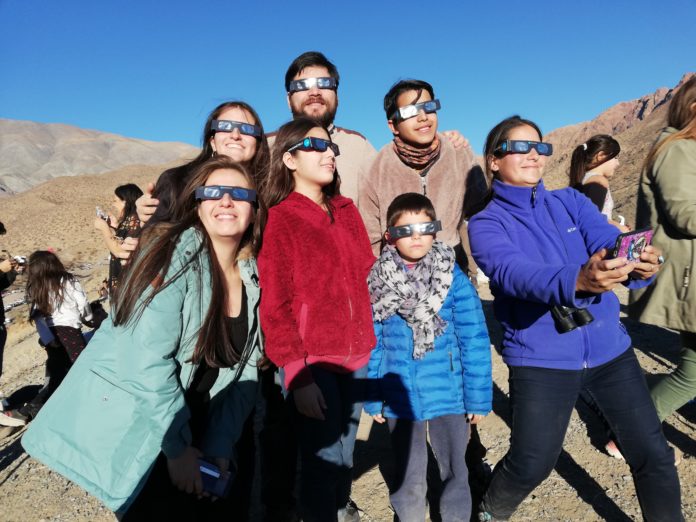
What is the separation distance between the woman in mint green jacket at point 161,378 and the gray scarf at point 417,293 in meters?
0.84

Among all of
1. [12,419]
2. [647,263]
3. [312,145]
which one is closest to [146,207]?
[312,145]

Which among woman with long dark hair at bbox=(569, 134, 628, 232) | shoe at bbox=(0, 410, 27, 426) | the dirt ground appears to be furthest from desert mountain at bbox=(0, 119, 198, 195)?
woman with long dark hair at bbox=(569, 134, 628, 232)

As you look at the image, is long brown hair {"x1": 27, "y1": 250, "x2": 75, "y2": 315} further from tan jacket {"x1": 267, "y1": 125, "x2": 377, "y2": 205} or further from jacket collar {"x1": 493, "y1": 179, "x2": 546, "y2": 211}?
jacket collar {"x1": 493, "y1": 179, "x2": 546, "y2": 211}

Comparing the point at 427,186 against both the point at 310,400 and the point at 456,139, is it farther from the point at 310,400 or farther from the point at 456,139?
the point at 310,400

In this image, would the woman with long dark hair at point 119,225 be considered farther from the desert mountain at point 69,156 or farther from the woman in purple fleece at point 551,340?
the desert mountain at point 69,156

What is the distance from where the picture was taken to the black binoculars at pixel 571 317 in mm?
2096

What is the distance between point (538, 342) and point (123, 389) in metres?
2.04

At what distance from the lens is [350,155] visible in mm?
3484

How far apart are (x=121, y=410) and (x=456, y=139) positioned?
8.89ft

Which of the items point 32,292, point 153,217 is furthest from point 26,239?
point 153,217

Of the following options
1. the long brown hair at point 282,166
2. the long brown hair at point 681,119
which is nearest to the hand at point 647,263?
the long brown hair at point 681,119

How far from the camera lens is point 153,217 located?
8.17 ft

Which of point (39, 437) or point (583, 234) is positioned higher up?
point (583, 234)

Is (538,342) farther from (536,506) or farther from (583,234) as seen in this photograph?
(536,506)
